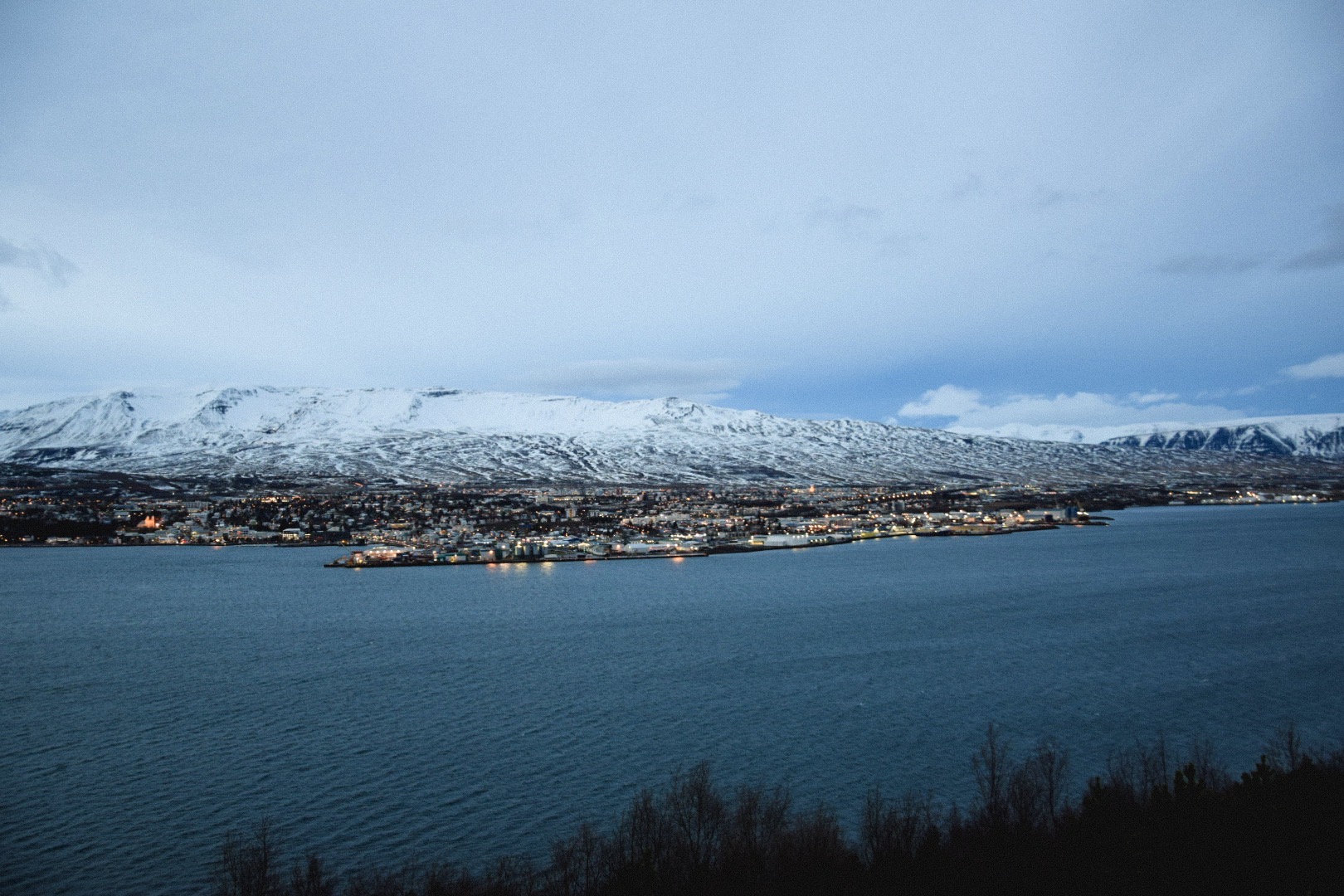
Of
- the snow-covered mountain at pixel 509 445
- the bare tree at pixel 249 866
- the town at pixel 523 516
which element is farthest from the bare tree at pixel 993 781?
the snow-covered mountain at pixel 509 445

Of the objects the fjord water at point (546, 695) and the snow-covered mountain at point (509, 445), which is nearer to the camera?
the fjord water at point (546, 695)

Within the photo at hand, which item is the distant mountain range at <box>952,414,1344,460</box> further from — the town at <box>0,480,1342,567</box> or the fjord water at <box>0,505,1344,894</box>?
the fjord water at <box>0,505,1344,894</box>

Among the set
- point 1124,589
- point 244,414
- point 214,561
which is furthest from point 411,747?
point 244,414

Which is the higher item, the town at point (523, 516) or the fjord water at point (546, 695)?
the town at point (523, 516)

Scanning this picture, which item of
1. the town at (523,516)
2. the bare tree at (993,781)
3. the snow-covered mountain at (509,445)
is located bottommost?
the bare tree at (993,781)

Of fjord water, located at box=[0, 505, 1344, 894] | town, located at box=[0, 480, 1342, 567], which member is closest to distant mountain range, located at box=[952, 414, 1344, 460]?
town, located at box=[0, 480, 1342, 567]

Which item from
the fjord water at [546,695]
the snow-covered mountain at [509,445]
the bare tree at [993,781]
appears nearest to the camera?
the bare tree at [993,781]

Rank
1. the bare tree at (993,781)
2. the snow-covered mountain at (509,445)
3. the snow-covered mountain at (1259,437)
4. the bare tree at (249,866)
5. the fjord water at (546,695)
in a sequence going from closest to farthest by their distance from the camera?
the bare tree at (249,866) < the bare tree at (993,781) < the fjord water at (546,695) < the snow-covered mountain at (509,445) < the snow-covered mountain at (1259,437)

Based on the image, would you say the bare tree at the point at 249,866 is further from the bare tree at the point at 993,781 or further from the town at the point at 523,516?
the town at the point at 523,516
